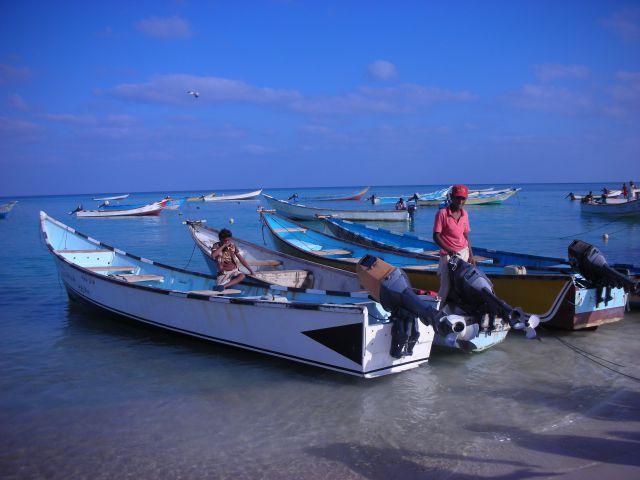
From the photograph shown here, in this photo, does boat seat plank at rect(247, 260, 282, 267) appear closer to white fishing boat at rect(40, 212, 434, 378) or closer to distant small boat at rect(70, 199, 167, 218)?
white fishing boat at rect(40, 212, 434, 378)

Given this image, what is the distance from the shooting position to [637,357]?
25.1ft

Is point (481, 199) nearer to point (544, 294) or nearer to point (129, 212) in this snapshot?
point (129, 212)

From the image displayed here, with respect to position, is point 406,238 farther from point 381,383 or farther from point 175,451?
point 175,451

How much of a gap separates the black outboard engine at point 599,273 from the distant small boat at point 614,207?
27.7m

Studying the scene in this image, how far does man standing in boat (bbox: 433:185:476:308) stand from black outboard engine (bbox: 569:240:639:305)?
8.14 feet

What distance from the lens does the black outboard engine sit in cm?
807

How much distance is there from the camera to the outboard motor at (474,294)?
619 centimetres

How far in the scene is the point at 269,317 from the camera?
7.03 meters

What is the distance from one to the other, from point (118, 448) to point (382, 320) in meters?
3.53

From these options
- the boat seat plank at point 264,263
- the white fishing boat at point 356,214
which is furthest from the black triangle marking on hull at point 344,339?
the white fishing boat at point 356,214

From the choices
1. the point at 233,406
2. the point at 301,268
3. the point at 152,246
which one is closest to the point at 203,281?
the point at 301,268

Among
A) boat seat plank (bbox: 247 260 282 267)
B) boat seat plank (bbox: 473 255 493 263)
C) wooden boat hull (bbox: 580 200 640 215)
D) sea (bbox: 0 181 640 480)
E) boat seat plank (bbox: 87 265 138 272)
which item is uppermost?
wooden boat hull (bbox: 580 200 640 215)

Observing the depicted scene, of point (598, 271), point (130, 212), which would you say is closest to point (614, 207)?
point (598, 271)

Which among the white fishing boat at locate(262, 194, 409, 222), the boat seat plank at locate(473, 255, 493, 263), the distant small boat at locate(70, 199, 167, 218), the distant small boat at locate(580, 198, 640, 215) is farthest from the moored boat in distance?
the distant small boat at locate(70, 199, 167, 218)
